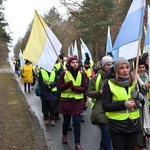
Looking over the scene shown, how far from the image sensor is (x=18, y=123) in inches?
320

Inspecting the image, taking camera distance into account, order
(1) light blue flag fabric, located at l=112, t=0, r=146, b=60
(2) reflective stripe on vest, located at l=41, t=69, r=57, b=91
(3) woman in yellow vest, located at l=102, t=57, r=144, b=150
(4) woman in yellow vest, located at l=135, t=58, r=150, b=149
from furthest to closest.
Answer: (2) reflective stripe on vest, located at l=41, t=69, r=57, b=91 → (1) light blue flag fabric, located at l=112, t=0, r=146, b=60 → (4) woman in yellow vest, located at l=135, t=58, r=150, b=149 → (3) woman in yellow vest, located at l=102, t=57, r=144, b=150

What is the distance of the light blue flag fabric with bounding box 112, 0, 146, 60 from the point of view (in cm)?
443

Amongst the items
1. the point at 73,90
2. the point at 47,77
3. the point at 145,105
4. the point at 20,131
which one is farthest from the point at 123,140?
the point at 47,77

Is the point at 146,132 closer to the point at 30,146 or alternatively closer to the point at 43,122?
the point at 30,146

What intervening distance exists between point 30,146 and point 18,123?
221 cm

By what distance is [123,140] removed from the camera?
3.93 meters

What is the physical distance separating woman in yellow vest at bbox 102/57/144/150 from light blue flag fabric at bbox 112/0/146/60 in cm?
76

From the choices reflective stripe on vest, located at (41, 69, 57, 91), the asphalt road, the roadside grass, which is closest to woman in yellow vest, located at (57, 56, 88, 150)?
the asphalt road

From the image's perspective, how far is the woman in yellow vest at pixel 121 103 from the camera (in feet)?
12.4

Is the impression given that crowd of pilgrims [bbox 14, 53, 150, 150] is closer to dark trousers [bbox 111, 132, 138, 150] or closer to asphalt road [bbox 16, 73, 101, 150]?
dark trousers [bbox 111, 132, 138, 150]

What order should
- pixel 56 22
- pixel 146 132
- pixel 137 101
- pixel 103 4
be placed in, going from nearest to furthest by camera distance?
1. pixel 137 101
2. pixel 146 132
3. pixel 103 4
4. pixel 56 22

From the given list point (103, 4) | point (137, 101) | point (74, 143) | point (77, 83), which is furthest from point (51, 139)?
point (103, 4)

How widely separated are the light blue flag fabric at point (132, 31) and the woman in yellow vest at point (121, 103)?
758mm

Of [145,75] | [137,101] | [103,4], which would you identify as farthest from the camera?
[103,4]
